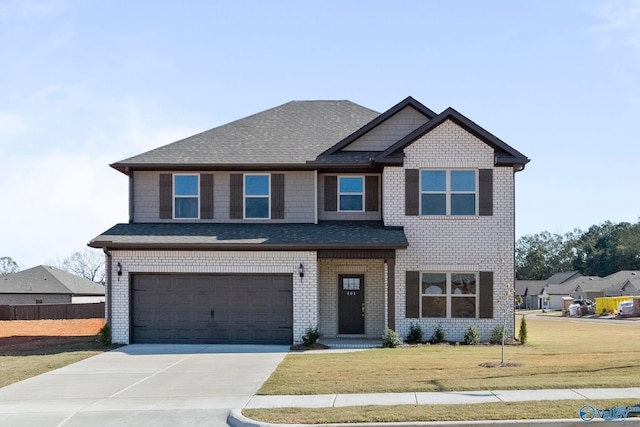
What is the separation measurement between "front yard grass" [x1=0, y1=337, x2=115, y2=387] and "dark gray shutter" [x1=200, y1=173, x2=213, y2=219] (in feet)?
17.8

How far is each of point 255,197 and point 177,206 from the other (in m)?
2.65

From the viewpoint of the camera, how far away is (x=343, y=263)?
25.3 meters

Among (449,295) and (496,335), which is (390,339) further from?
(496,335)

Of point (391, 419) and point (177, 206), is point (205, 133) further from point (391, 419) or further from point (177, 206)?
point (391, 419)

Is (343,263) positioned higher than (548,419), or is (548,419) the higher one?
(343,263)

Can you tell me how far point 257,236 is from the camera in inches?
936

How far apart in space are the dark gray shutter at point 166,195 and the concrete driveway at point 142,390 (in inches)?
215

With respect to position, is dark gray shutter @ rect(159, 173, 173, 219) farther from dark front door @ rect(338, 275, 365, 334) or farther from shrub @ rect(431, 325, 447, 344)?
shrub @ rect(431, 325, 447, 344)

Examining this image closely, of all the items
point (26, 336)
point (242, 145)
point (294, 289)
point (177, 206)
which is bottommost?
point (26, 336)

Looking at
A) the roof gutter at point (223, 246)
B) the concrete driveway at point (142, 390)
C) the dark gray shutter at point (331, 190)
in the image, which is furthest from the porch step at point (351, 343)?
the dark gray shutter at point (331, 190)

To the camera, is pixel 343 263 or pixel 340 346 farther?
pixel 343 263

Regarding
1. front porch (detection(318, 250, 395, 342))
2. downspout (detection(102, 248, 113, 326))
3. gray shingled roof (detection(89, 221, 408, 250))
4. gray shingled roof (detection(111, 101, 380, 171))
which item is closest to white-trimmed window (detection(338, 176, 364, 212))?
gray shingled roof (detection(89, 221, 408, 250))

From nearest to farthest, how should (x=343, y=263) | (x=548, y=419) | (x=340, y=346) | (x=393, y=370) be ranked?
(x=548, y=419), (x=393, y=370), (x=340, y=346), (x=343, y=263)

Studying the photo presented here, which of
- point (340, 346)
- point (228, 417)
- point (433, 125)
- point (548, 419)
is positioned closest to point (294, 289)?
point (340, 346)
